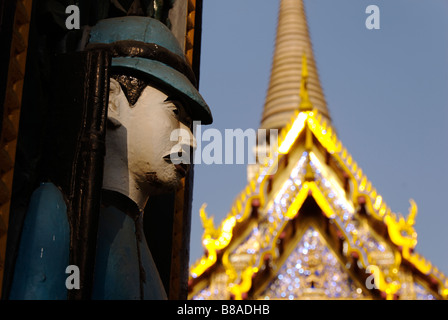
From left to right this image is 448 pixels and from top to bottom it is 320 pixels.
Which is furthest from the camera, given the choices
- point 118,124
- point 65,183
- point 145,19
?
point 145,19

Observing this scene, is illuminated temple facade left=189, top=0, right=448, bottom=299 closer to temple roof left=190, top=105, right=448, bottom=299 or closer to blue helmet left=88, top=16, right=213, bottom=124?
temple roof left=190, top=105, right=448, bottom=299

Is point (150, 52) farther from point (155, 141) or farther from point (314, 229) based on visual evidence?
point (314, 229)

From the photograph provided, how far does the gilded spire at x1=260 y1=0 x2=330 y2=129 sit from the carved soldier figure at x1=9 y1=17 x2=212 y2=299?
1024 centimetres

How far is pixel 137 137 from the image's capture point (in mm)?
2178

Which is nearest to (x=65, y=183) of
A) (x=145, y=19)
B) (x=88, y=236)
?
(x=88, y=236)

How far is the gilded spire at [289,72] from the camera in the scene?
13.6 meters

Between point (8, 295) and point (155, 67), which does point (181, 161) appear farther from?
point (8, 295)

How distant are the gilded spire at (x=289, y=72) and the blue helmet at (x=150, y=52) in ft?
33.4

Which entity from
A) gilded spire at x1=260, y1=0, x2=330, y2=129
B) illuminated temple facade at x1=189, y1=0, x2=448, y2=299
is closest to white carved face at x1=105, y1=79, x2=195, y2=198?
illuminated temple facade at x1=189, y1=0, x2=448, y2=299

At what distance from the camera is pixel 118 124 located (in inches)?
84.9

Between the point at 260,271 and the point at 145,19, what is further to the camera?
the point at 260,271

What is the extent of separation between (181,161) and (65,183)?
0.38m

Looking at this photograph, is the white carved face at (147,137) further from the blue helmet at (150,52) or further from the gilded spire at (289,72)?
the gilded spire at (289,72)
